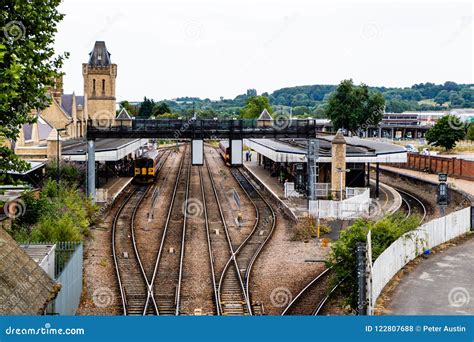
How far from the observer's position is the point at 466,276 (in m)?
19.1

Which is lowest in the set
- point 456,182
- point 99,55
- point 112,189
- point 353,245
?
point 112,189

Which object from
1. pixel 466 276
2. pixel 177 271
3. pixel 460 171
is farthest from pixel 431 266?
pixel 460 171

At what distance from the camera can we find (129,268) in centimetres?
2306

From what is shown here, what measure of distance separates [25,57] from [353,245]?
9560mm

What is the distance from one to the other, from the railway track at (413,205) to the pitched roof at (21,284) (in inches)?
962

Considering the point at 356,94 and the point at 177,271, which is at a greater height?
the point at 356,94

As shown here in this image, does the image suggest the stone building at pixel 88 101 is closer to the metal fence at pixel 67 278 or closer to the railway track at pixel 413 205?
the railway track at pixel 413 205

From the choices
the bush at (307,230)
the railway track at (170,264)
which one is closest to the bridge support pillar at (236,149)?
the railway track at (170,264)

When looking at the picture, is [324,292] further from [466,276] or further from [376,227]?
[466,276]

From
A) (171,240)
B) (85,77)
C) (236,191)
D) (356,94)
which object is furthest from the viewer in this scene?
(85,77)

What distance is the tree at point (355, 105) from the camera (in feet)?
276

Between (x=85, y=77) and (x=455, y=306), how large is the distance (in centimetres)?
8372

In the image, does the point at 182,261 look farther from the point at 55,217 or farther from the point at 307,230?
the point at 307,230

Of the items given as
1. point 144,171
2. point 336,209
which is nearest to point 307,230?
point 336,209
